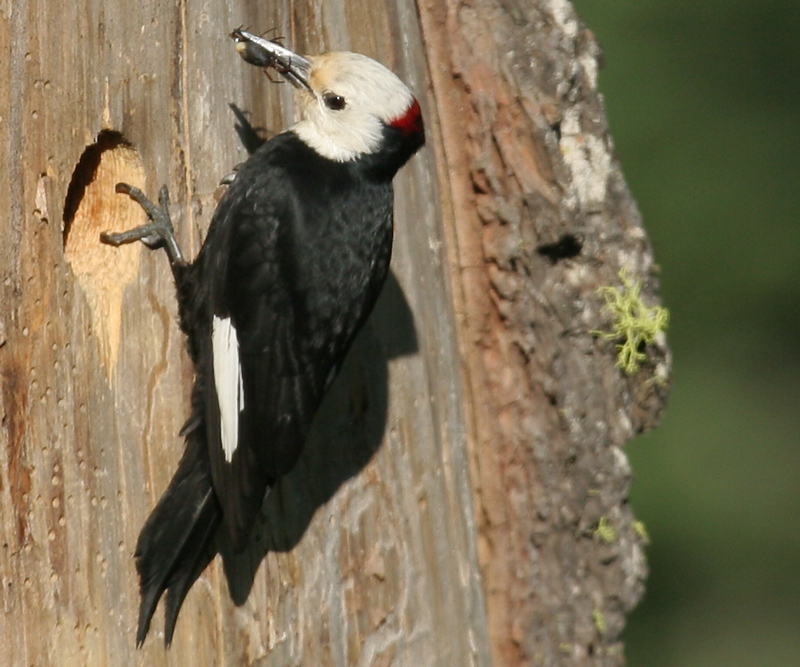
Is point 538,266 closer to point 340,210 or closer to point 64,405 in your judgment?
point 340,210

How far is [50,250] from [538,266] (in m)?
1.16

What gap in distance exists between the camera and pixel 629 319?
2963 mm

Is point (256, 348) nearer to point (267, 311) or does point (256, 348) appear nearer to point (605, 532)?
point (267, 311)

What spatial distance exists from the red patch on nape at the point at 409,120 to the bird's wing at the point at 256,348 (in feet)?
0.97

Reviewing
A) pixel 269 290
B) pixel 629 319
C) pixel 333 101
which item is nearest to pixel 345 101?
pixel 333 101

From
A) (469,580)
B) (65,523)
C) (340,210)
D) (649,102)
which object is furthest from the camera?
(649,102)

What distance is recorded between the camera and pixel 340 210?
106 inches

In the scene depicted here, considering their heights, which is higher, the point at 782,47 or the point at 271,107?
the point at 782,47

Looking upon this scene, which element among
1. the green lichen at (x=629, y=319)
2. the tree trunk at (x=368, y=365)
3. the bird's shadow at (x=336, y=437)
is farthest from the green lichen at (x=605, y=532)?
the bird's shadow at (x=336, y=437)

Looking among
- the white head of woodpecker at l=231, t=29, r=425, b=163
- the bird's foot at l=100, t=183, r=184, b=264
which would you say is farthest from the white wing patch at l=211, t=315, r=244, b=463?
the white head of woodpecker at l=231, t=29, r=425, b=163

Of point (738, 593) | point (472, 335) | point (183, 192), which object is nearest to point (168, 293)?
point (183, 192)

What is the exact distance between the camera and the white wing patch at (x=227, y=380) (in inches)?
98.9

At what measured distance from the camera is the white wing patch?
2512 millimetres

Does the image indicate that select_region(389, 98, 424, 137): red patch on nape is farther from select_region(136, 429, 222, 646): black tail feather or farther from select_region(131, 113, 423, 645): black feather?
select_region(136, 429, 222, 646): black tail feather
